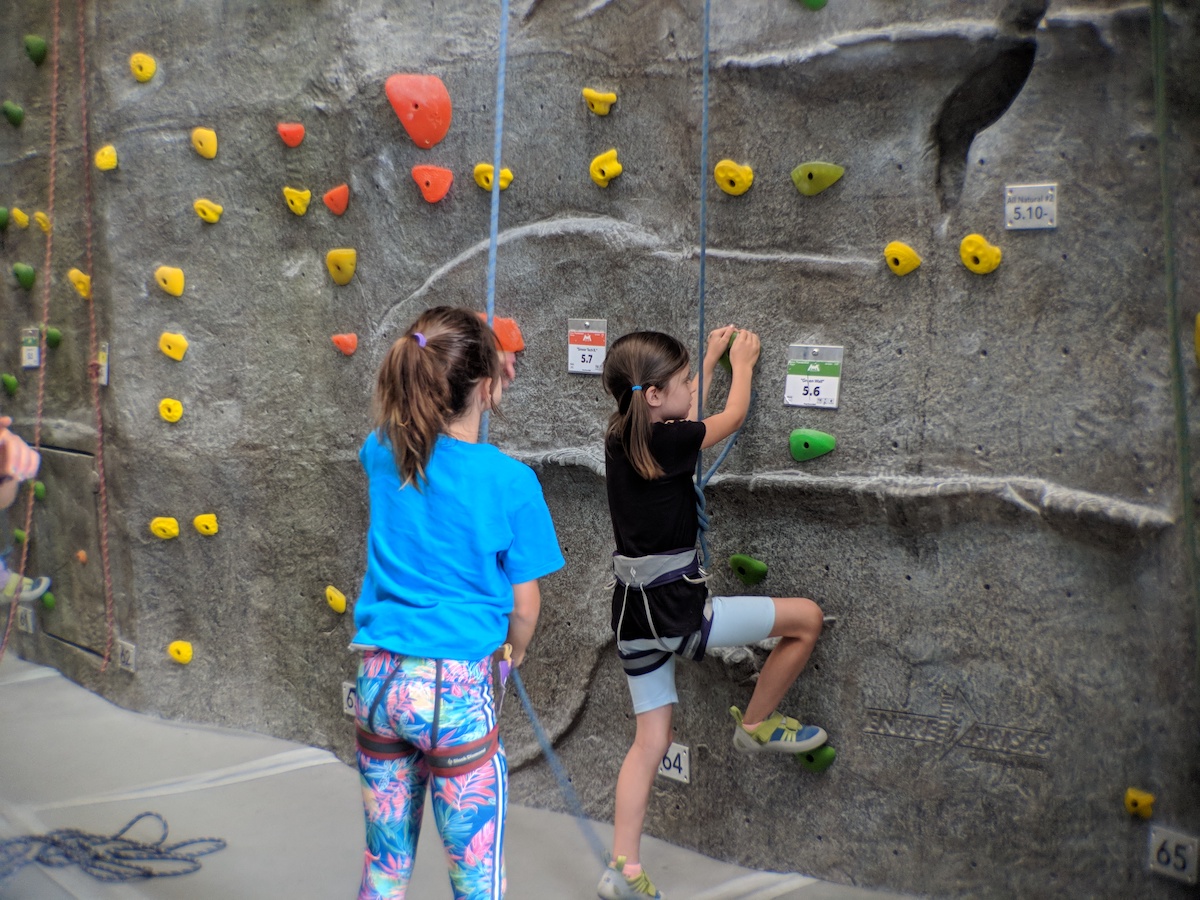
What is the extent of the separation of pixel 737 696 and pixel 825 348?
0.78 meters

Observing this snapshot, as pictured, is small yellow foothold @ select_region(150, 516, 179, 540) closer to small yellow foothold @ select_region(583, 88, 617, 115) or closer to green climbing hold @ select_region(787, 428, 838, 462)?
small yellow foothold @ select_region(583, 88, 617, 115)

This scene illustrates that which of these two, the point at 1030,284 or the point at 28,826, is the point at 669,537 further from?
the point at 28,826

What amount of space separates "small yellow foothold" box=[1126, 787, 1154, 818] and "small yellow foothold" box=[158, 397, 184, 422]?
8.48ft

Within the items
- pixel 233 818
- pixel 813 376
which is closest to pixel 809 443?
pixel 813 376

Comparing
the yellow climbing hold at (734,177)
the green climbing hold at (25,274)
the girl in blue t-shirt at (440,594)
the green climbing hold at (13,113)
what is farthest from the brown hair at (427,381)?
the green climbing hold at (13,113)

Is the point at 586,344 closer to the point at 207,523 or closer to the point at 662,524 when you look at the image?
the point at 662,524

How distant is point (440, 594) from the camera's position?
1375 millimetres

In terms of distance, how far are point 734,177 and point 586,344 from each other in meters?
0.51

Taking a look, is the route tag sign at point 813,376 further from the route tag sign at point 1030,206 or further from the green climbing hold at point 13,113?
the green climbing hold at point 13,113

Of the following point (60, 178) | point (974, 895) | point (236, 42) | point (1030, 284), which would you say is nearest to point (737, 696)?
point (974, 895)

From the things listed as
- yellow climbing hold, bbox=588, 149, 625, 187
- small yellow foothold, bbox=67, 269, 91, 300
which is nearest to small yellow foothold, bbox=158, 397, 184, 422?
small yellow foothold, bbox=67, 269, 91, 300

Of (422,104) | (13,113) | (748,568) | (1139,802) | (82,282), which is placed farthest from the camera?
(13,113)

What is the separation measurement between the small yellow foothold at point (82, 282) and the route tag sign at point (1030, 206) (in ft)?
8.72

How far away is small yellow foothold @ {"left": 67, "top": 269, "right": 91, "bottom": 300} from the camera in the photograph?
10.2ft
